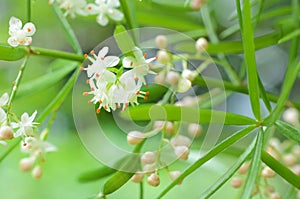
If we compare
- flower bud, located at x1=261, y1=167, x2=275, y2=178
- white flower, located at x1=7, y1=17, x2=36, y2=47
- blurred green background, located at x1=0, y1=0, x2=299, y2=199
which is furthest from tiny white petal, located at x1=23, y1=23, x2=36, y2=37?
blurred green background, located at x1=0, y1=0, x2=299, y2=199

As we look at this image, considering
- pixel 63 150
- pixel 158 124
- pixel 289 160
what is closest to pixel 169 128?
pixel 158 124

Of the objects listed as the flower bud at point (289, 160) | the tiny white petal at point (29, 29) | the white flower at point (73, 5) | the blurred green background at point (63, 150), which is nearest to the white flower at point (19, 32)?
the tiny white petal at point (29, 29)

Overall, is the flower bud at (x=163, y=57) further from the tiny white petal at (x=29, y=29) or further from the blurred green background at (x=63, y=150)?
the blurred green background at (x=63, y=150)

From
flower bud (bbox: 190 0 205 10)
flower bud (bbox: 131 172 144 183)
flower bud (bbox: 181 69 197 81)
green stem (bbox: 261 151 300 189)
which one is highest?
flower bud (bbox: 190 0 205 10)

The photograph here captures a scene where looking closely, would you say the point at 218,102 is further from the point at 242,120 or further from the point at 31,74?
the point at 31,74

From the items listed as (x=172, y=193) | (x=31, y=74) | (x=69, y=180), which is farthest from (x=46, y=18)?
(x=172, y=193)

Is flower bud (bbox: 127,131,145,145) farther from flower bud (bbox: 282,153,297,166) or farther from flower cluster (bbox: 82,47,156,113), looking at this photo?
flower bud (bbox: 282,153,297,166)

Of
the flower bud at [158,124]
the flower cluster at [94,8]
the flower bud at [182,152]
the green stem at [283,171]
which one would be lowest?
the green stem at [283,171]
